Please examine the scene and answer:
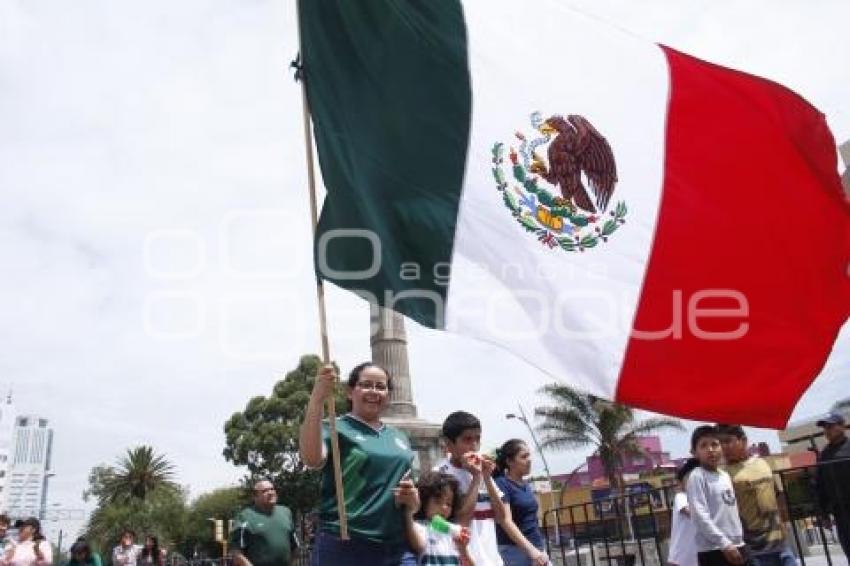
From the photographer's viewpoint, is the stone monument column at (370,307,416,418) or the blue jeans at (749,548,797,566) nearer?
the blue jeans at (749,548,797,566)

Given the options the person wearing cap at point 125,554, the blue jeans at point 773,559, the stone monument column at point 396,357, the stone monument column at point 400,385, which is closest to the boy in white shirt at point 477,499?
the blue jeans at point 773,559

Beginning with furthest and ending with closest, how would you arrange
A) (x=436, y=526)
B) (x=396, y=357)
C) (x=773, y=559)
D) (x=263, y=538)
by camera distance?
(x=396, y=357) < (x=263, y=538) < (x=773, y=559) < (x=436, y=526)

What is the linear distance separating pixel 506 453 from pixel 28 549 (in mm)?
6745

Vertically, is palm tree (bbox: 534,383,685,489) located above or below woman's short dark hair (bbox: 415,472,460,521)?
above

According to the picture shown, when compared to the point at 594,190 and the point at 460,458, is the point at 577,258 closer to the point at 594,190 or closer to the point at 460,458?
the point at 594,190

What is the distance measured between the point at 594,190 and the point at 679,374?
3.48 ft

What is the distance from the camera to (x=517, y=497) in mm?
4641

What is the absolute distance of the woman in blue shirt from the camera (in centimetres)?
443

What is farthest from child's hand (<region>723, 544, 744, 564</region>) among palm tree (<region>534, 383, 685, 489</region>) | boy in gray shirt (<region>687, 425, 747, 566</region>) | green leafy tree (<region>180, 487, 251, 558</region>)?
green leafy tree (<region>180, 487, 251, 558</region>)

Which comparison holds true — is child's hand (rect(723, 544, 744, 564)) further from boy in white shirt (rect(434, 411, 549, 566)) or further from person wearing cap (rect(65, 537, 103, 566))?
person wearing cap (rect(65, 537, 103, 566))

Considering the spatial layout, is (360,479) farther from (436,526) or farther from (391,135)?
(391,135)

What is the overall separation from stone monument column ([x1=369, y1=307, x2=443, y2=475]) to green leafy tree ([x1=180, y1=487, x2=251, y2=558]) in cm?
3059

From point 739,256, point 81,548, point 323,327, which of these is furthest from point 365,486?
point 81,548

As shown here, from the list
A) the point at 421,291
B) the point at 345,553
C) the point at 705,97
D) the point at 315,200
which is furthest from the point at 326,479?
the point at 705,97
